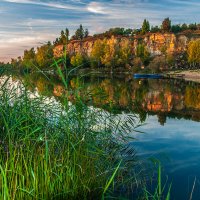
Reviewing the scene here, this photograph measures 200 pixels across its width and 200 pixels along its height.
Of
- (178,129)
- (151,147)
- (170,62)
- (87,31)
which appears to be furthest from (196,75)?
(87,31)

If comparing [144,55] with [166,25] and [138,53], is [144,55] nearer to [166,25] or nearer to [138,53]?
[138,53]

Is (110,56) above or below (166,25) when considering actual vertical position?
below

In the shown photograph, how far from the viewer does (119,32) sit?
14512cm

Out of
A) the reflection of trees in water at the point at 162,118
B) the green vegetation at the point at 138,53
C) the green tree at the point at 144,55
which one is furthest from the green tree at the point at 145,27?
the reflection of trees in water at the point at 162,118

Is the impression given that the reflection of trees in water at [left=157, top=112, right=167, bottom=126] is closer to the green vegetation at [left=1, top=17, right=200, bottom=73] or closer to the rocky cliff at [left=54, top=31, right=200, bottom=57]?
the green vegetation at [left=1, top=17, right=200, bottom=73]

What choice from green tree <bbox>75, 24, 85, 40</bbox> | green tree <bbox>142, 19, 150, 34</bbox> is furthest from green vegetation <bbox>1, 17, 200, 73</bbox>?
green tree <bbox>75, 24, 85, 40</bbox>

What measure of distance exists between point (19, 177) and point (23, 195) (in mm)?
268

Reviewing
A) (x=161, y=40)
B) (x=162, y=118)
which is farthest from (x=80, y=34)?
(x=162, y=118)

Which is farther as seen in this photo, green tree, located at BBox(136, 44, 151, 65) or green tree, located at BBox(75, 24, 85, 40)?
green tree, located at BBox(75, 24, 85, 40)

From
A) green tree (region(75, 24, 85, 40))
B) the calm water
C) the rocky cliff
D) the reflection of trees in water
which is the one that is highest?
Result: green tree (region(75, 24, 85, 40))

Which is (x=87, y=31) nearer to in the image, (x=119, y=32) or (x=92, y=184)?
(x=119, y=32)

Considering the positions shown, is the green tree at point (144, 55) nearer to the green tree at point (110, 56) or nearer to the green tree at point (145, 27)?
the green tree at point (110, 56)

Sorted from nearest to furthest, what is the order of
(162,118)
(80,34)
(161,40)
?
(162,118), (161,40), (80,34)

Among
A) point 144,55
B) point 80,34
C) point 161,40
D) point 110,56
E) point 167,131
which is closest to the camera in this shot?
point 167,131
